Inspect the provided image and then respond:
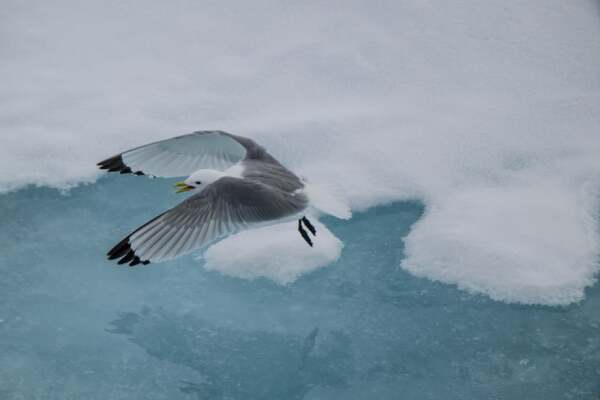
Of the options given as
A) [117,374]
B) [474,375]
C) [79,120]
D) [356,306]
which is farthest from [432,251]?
[79,120]

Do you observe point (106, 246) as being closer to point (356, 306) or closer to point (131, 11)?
point (356, 306)

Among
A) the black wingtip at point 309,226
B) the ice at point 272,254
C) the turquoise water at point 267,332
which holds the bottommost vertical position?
Answer: the turquoise water at point 267,332

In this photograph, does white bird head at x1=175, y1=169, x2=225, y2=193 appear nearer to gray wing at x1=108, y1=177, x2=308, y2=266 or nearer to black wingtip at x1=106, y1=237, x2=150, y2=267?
gray wing at x1=108, y1=177, x2=308, y2=266

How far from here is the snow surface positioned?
3.31 m

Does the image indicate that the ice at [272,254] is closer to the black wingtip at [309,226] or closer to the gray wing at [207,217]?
the black wingtip at [309,226]

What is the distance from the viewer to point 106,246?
3.27m

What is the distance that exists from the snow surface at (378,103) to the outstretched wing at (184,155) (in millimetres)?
301

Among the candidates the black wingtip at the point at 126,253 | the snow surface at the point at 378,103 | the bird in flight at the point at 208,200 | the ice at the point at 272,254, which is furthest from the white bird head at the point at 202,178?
the snow surface at the point at 378,103

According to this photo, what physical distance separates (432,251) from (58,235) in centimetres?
150

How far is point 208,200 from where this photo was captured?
292 cm

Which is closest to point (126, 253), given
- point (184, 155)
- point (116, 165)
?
point (116, 165)

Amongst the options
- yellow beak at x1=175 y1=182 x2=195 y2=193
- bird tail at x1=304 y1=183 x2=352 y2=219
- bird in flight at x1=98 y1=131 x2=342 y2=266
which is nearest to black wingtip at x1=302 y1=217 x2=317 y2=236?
bird in flight at x1=98 y1=131 x2=342 y2=266

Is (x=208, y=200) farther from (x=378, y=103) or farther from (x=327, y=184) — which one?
(x=378, y=103)

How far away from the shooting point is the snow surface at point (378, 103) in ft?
10.9
